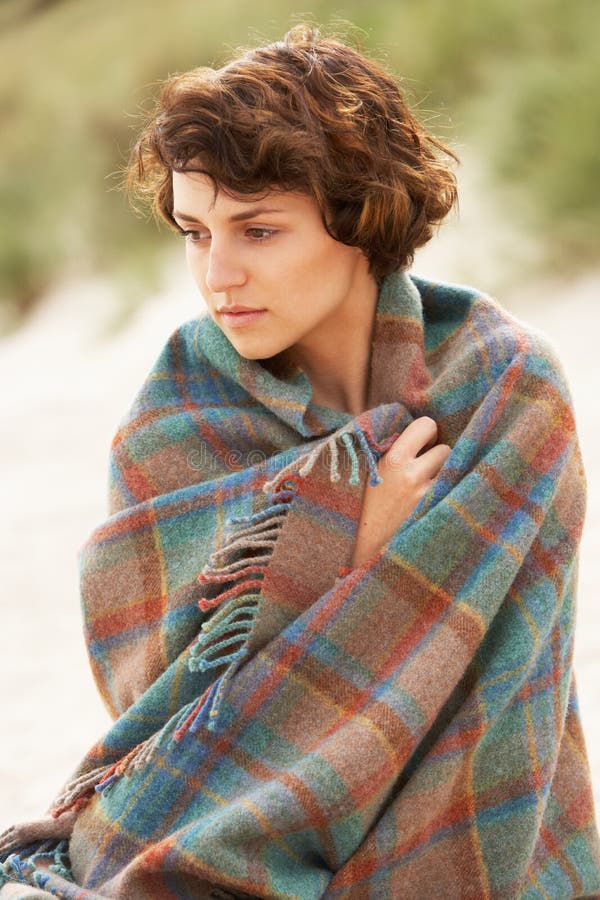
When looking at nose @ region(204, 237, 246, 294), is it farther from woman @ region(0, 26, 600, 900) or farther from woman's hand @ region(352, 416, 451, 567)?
woman's hand @ region(352, 416, 451, 567)

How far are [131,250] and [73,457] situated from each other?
17.3ft

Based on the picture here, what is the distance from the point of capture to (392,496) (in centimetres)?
224

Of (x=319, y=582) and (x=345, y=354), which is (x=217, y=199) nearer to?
(x=345, y=354)

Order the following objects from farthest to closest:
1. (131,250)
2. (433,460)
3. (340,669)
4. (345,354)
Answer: (131,250)
(345,354)
(433,460)
(340,669)

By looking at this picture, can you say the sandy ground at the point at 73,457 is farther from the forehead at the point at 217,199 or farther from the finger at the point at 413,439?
the forehead at the point at 217,199

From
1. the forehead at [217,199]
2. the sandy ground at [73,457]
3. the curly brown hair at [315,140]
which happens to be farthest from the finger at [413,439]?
the sandy ground at [73,457]

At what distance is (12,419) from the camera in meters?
8.58

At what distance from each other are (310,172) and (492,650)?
92 centimetres

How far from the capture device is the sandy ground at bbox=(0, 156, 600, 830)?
435cm

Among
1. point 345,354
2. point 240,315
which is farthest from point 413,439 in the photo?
point 240,315

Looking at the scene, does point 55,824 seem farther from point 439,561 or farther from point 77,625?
point 77,625

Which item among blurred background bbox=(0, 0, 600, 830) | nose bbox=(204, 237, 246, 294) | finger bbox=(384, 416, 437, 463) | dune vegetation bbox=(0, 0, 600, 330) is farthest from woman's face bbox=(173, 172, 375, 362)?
dune vegetation bbox=(0, 0, 600, 330)

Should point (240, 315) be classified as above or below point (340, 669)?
above

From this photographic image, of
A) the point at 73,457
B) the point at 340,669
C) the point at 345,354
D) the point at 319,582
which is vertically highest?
the point at 73,457
